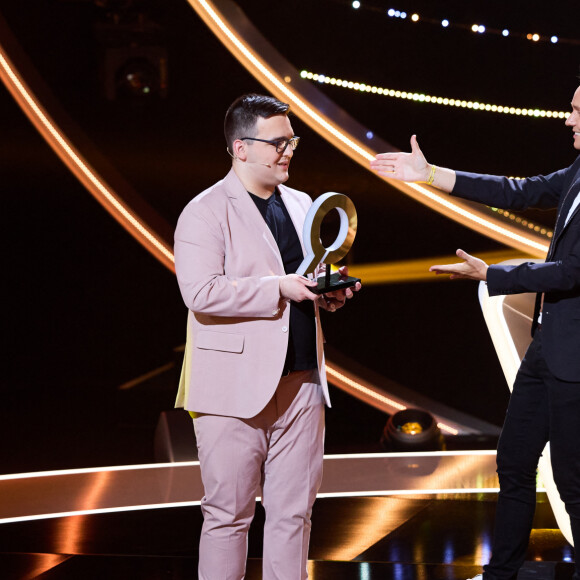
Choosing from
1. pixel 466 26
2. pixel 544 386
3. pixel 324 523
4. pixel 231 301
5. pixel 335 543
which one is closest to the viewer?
pixel 231 301

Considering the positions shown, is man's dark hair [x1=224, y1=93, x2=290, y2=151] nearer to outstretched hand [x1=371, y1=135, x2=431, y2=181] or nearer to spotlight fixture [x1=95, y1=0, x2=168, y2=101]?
outstretched hand [x1=371, y1=135, x2=431, y2=181]

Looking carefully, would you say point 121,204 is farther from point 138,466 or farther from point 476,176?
point 476,176

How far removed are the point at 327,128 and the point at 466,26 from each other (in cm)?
105

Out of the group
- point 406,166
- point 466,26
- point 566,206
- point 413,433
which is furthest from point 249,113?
point 466,26

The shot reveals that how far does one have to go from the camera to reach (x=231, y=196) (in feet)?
8.55

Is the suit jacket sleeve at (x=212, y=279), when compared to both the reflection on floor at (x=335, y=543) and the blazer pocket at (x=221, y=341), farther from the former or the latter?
the reflection on floor at (x=335, y=543)

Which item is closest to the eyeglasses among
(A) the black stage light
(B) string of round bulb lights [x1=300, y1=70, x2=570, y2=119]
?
(A) the black stage light

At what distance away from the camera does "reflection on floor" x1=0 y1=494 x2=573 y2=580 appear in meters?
3.18

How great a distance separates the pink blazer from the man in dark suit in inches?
20.1

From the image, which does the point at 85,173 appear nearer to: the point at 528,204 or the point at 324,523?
the point at 324,523

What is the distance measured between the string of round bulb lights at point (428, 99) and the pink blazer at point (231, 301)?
3315 mm

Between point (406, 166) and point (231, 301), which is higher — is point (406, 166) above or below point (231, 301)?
above

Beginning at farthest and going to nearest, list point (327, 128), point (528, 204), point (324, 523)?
point (327, 128) < point (324, 523) < point (528, 204)

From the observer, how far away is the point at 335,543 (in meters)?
3.52
